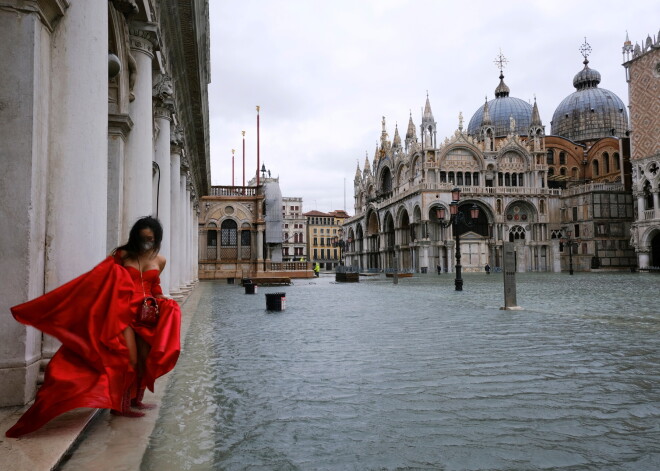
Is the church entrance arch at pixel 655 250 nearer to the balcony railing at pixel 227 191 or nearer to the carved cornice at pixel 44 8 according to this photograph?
the balcony railing at pixel 227 191

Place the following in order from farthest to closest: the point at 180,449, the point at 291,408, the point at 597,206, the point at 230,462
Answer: the point at 597,206 < the point at 291,408 < the point at 180,449 < the point at 230,462

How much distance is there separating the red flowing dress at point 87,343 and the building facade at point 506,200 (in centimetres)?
5126

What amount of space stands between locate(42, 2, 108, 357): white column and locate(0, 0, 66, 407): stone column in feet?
0.67

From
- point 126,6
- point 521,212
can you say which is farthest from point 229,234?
point 521,212

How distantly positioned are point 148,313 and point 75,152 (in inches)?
61.2

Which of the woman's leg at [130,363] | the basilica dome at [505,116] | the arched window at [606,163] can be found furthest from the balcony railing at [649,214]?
the woman's leg at [130,363]

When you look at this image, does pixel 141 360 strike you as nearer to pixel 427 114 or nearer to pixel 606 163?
pixel 427 114

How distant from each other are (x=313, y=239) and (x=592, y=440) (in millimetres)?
108753

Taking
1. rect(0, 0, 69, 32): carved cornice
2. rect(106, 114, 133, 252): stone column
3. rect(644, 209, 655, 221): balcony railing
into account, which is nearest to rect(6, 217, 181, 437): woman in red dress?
rect(0, 0, 69, 32): carved cornice

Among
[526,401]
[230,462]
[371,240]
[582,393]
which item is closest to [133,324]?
[230,462]

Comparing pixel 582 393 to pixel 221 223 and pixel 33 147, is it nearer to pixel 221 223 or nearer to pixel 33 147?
pixel 33 147

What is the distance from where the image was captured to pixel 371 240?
75188 mm

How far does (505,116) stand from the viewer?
233 ft

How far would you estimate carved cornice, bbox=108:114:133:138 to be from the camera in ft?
22.7
